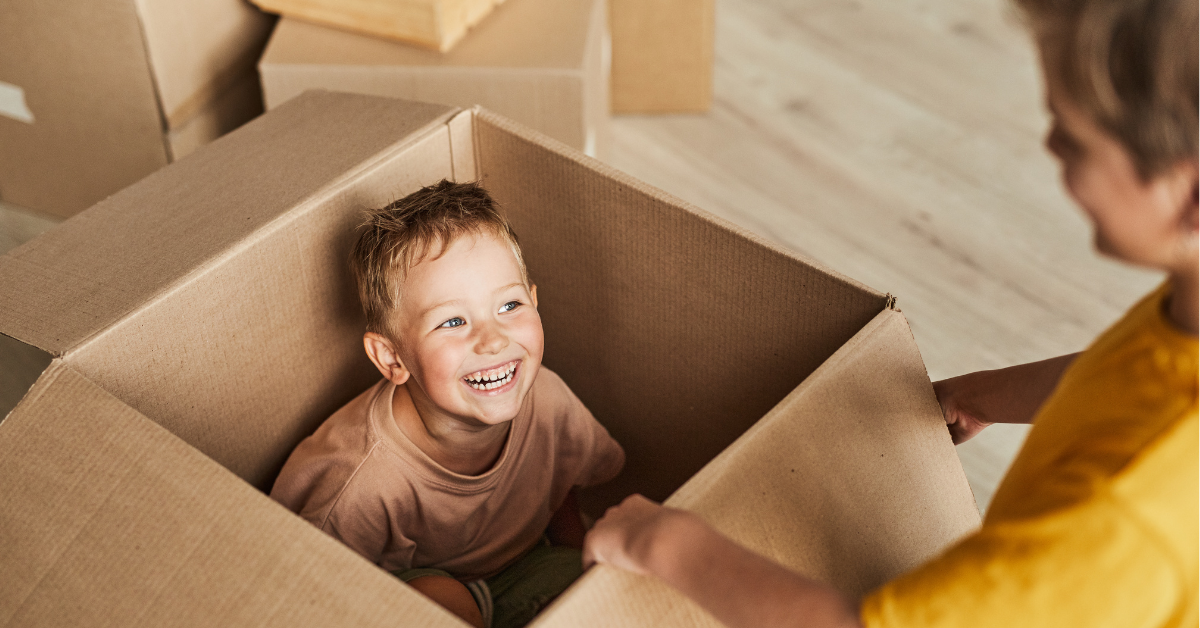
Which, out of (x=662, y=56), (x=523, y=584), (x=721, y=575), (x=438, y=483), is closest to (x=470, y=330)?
(x=438, y=483)

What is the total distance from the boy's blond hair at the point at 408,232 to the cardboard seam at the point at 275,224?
3cm

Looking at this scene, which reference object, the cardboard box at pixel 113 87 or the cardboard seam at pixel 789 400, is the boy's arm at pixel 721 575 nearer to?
the cardboard seam at pixel 789 400

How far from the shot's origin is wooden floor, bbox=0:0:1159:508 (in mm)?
A: 1305

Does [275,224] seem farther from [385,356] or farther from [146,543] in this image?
[146,543]

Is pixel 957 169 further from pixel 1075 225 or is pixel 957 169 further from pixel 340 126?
pixel 340 126

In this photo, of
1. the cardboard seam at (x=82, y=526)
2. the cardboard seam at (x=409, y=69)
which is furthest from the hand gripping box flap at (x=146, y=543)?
the cardboard seam at (x=409, y=69)

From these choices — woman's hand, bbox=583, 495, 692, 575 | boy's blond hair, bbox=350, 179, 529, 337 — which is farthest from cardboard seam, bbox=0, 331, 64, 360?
woman's hand, bbox=583, 495, 692, 575

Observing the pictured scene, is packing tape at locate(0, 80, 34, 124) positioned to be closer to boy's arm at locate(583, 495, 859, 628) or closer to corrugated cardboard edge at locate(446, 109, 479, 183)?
corrugated cardboard edge at locate(446, 109, 479, 183)

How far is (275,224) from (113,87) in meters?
0.63

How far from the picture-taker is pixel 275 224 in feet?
2.20

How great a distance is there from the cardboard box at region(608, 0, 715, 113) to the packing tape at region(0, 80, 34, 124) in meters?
0.85

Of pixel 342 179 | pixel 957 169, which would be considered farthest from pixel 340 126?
pixel 957 169

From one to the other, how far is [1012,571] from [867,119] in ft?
4.60

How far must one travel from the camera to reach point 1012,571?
389 millimetres
